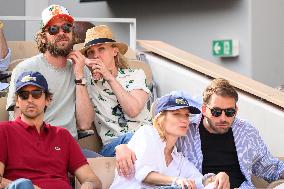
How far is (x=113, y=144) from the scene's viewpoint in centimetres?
589

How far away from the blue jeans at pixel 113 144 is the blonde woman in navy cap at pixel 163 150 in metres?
0.59

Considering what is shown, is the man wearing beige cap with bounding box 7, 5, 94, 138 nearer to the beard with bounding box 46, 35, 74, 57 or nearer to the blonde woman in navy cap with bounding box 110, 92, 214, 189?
the beard with bounding box 46, 35, 74, 57

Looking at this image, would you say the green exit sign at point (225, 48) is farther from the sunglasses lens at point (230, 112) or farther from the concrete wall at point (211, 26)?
the sunglasses lens at point (230, 112)

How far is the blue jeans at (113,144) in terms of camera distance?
5.84m

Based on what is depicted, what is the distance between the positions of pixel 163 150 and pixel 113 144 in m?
0.82

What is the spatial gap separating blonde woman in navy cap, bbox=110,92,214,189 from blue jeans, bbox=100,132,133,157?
59 centimetres

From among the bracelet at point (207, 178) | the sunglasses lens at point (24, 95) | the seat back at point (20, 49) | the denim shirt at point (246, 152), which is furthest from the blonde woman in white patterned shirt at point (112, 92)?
the seat back at point (20, 49)

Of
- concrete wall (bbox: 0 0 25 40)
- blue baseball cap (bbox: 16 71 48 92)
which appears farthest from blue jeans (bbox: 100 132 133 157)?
concrete wall (bbox: 0 0 25 40)

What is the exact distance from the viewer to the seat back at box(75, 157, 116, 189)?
512 centimetres

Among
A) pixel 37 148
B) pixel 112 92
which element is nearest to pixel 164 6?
pixel 112 92

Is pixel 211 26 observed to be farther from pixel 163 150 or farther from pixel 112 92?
pixel 163 150

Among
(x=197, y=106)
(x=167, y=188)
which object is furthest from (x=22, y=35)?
(x=167, y=188)

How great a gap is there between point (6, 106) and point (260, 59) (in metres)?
5.04

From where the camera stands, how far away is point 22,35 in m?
11.8
